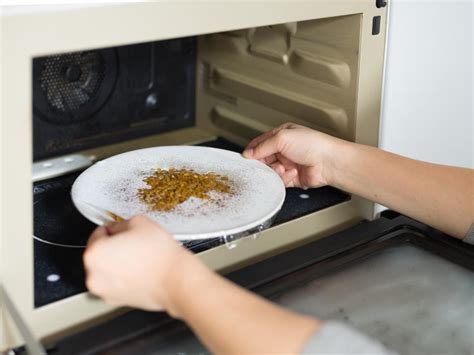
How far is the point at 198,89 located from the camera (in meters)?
1.66

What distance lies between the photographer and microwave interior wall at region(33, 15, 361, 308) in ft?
4.25

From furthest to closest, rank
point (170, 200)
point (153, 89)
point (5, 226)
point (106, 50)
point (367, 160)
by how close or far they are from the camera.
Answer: point (153, 89) → point (106, 50) → point (367, 160) → point (170, 200) → point (5, 226)

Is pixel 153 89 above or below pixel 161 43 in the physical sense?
below

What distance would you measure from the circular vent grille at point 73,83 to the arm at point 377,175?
1.29 feet

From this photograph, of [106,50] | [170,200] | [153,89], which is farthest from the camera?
[153,89]

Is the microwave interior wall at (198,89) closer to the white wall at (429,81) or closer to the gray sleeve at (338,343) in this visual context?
the white wall at (429,81)

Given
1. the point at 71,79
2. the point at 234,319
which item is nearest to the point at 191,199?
the point at 234,319

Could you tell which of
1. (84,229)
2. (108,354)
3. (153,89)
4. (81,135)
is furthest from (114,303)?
(153,89)

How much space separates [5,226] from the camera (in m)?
0.85

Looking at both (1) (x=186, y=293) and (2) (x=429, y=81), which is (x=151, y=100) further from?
(1) (x=186, y=293)

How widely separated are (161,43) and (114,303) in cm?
A: 79

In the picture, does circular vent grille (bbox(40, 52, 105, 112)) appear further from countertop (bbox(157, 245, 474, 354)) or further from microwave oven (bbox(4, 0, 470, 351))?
countertop (bbox(157, 245, 474, 354))

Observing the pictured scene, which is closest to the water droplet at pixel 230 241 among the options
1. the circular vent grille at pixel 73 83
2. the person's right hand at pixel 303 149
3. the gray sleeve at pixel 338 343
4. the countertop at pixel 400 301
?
the countertop at pixel 400 301

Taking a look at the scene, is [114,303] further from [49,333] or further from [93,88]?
[93,88]
